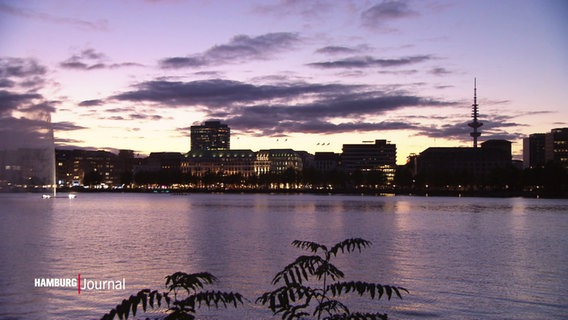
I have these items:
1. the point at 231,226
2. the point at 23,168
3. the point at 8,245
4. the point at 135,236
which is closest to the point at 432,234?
the point at 231,226

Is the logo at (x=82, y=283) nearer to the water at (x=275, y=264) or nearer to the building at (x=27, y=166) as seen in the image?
the water at (x=275, y=264)

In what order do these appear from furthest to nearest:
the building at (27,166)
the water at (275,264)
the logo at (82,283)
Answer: the building at (27,166), the logo at (82,283), the water at (275,264)

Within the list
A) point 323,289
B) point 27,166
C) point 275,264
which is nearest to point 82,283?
point 275,264

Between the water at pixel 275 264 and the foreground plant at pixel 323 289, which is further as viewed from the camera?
the water at pixel 275 264

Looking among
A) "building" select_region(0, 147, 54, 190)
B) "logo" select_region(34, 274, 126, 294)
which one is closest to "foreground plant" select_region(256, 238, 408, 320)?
"logo" select_region(34, 274, 126, 294)

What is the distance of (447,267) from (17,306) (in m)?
20.9

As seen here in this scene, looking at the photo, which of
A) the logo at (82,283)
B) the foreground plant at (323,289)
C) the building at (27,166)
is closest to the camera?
the foreground plant at (323,289)

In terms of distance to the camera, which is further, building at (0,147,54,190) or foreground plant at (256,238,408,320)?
building at (0,147,54,190)

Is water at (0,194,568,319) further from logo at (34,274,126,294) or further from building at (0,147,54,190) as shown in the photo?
building at (0,147,54,190)

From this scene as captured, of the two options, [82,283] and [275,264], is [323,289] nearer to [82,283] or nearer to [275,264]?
[82,283]

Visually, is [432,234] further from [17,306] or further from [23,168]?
[23,168]

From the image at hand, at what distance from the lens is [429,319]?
69.9ft

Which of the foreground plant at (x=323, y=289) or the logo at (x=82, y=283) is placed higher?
the foreground plant at (x=323, y=289)

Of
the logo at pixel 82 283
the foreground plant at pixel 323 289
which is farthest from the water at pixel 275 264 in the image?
the foreground plant at pixel 323 289
